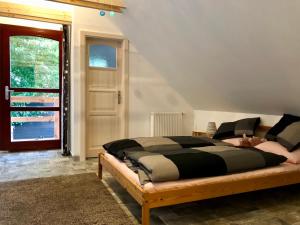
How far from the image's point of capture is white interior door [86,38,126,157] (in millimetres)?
4297

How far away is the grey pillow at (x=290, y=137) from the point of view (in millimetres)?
2854

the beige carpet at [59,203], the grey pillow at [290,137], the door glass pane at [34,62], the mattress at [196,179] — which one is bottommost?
the beige carpet at [59,203]

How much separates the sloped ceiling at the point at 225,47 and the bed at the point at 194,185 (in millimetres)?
1043

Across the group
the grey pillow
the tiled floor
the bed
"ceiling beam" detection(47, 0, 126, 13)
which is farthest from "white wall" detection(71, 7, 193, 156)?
the grey pillow

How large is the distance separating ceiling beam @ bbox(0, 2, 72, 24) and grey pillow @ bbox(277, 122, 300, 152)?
11.5 feet

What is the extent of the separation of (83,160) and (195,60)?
2.30 metres

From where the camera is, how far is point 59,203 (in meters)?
2.48

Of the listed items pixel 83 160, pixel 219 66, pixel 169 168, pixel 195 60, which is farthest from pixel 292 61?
pixel 83 160

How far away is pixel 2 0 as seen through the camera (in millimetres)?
4070

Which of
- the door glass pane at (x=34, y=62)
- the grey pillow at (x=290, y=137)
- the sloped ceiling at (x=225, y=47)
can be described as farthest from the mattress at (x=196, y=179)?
the door glass pane at (x=34, y=62)

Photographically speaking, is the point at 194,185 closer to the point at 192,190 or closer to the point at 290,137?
the point at 192,190

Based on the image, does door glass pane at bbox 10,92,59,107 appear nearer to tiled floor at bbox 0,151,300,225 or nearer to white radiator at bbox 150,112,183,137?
tiled floor at bbox 0,151,300,225

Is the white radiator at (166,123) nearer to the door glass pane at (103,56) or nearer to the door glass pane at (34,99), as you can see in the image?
the door glass pane at (103,56)

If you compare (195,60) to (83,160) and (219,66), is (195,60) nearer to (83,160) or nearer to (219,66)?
(219,66)
